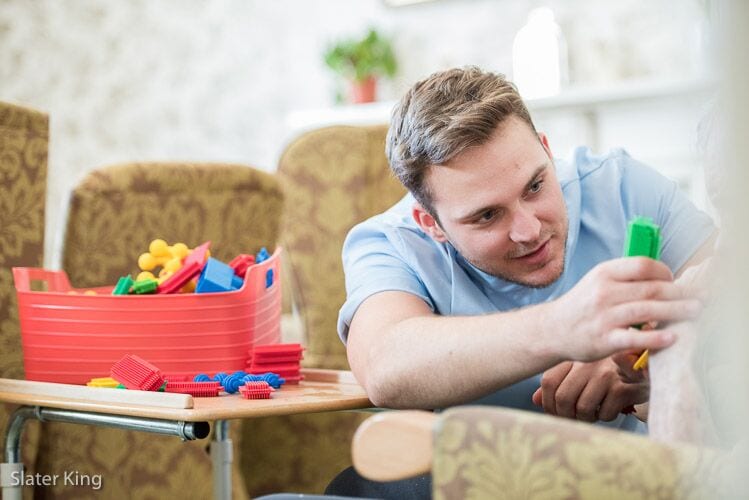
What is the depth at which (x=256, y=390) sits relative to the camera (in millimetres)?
1242

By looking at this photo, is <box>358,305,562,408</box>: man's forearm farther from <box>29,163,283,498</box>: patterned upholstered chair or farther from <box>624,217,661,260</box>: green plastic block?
<box>29,163,283,498</box>: patterned upholstered chair

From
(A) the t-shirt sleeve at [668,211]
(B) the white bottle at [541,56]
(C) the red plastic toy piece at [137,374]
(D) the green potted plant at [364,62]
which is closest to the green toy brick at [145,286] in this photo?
(C) the red plastic toy piece at [137,374]

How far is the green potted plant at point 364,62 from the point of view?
3.88 meters

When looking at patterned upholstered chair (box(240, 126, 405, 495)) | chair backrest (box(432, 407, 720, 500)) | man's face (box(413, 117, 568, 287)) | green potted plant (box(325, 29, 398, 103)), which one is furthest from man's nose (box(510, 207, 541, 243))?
green potted plant (box(325, 29, 398, 103))

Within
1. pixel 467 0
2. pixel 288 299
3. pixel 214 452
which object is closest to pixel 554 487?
pixel 214 452

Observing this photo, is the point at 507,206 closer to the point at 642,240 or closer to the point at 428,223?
the point at 428,223

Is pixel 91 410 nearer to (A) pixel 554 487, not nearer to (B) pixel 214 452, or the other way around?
(B) pixel 214 452

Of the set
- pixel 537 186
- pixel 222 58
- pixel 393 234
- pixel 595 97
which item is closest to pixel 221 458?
pixel 393 234

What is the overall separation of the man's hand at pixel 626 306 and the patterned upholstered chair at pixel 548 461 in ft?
0.53

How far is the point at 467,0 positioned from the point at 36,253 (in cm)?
250

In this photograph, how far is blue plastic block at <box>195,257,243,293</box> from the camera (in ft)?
4.58

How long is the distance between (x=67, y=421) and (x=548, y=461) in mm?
795

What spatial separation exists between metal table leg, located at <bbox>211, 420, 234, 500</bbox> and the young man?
0.32 meters

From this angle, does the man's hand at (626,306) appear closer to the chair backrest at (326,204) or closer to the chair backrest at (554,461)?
the chair backrest at (554,461)
